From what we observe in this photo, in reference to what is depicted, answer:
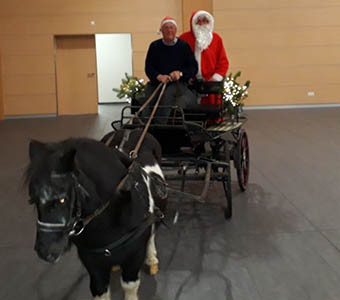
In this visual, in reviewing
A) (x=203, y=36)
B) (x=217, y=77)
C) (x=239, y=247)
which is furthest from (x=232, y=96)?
(x=239, y=247)

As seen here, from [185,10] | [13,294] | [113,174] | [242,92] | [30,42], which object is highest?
[185,10]

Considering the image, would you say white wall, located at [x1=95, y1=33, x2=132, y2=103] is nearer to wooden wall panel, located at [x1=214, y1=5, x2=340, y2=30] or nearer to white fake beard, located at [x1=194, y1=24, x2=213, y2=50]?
wooden wall panel, located at [x1=214, y1=5, x2=340, y2=30]

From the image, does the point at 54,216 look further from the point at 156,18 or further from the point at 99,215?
the point at 156,18

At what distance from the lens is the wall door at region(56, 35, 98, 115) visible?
14.1 m

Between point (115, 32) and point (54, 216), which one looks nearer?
point (54, 216)

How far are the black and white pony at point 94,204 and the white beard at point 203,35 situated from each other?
3.28 metres

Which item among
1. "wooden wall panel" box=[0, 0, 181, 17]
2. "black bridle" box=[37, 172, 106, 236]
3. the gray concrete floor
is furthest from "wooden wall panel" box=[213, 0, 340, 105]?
"black bridle" box=[37, 172, 106, 236]

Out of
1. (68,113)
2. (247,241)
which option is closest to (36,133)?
(68,113)

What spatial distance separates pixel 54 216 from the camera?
1.62 metres

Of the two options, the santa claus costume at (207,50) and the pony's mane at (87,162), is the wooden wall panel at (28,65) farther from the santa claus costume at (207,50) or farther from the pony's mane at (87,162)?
the pony's mane at (87,162)

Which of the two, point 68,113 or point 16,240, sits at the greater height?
point 68,113

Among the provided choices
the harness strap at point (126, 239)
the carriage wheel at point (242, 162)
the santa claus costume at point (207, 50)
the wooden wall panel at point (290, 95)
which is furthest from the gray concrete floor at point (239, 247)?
the wooden wall panel at point (290, 95)

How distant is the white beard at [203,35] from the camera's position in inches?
216

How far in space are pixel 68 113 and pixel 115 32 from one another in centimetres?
323
